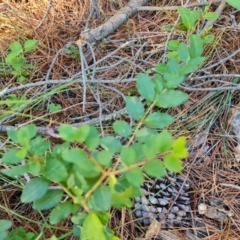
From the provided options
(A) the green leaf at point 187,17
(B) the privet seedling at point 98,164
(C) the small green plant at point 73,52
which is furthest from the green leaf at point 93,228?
(C) the small green plant at point 73,52

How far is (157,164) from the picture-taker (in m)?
0.80

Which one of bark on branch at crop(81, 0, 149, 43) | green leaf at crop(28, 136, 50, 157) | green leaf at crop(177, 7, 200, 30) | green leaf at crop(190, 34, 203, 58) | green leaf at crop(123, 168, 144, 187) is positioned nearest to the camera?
green leaf at crop(123, 168, 144, 187)

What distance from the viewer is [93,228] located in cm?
88

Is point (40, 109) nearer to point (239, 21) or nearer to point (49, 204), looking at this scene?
point (49, 204)

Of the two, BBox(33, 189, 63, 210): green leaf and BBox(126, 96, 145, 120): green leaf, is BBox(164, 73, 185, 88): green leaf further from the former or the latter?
BBox(33, 189, 63, 210): green leaf

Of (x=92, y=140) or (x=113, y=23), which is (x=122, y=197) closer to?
(x=92, y=140)

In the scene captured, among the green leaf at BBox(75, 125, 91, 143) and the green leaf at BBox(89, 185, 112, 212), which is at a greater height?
the green leaf at BBox(75, 125, 91, 143)

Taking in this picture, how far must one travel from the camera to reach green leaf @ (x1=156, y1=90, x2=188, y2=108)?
2.96ft

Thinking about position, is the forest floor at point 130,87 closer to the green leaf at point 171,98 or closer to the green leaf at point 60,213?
the green leaf at point 60,213

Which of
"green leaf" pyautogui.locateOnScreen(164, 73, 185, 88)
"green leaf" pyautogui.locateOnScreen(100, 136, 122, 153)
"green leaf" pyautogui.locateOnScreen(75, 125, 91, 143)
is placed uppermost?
"green leaf" pyautogui.locateOnScreen(75, 125, 91, 143)

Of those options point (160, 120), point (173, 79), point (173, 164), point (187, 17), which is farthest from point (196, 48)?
point (173, 164)

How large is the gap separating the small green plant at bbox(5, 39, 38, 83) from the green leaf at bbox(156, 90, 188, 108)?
789 millimetres

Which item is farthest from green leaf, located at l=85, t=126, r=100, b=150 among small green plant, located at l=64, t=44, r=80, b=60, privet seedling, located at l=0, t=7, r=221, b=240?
small green plant, located at l=64, t=44, r=80, b=60

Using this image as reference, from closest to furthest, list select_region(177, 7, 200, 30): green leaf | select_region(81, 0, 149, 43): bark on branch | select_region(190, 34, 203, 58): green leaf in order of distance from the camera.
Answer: select_region(190, 34, 203, 58): green leaf < select_region(177, 7, 200, 30): green leaf < select_region(81, 0, 149, 43): bark on branch
